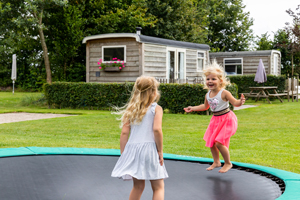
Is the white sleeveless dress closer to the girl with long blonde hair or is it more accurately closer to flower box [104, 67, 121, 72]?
the girl with long blonde hair

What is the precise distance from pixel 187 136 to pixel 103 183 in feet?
9.27

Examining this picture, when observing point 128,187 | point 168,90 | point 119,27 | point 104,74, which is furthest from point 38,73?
point 128,187

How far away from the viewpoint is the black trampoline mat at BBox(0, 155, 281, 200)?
8.25 feet

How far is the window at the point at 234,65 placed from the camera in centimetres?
1595

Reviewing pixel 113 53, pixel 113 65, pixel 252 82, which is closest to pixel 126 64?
pixel 113 65

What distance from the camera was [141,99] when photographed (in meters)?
2.10

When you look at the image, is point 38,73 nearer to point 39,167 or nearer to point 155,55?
point 155,55

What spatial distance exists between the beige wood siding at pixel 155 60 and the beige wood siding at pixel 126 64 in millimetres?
268

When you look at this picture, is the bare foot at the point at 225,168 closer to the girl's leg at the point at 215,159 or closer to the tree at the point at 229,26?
the girl's leg at the point at 215,159

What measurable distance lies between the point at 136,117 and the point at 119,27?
14.2 m

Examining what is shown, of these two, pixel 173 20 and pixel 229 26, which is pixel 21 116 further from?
pixel 229 26

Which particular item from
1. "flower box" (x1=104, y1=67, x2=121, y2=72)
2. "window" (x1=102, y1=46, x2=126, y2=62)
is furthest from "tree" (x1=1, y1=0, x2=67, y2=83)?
"flower box" (x1=104, y1=67, x2=121, y2=72)

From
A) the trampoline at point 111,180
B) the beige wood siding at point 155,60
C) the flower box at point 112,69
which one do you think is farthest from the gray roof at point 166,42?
the trampoline at point 111,180

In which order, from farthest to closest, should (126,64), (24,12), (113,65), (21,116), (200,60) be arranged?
(200,60), (24,12), (113,65), (126,64), (21,116)
